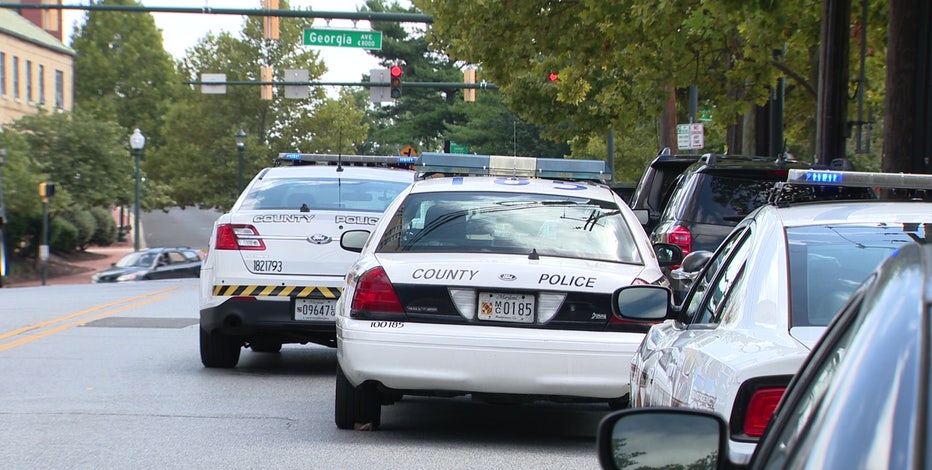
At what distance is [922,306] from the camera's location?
147 cm

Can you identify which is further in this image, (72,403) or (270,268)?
(270,268)

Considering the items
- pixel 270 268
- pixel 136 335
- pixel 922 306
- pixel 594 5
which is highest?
pixel 594 5

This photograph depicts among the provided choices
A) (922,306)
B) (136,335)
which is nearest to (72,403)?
(136,335)

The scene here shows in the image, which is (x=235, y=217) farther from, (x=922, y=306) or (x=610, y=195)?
(x=922, y=306)

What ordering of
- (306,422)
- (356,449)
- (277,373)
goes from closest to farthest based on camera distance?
(356,449) < (306,422) < (277,373)

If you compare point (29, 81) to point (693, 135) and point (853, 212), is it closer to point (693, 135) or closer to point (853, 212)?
point (693, 135)

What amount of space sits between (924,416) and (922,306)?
13cm

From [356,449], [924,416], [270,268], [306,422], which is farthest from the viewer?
[270,268]

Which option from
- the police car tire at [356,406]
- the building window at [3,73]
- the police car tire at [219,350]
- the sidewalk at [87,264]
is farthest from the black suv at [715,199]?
the building window at [3,73]

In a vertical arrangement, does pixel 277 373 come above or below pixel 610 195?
below

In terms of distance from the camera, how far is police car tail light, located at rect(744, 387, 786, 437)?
3650 mm

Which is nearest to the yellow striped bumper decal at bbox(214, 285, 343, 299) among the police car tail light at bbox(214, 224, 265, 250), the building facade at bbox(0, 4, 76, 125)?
the police car tail light at bbox(214, 224, 265, 250)

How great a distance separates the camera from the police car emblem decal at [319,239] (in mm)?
10289

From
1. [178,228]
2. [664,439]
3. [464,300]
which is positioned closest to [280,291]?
[464,300]
